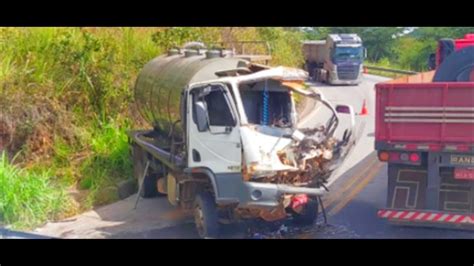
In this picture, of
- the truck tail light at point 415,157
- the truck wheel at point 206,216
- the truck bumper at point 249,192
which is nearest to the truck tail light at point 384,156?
the truck tail light at point 415,157

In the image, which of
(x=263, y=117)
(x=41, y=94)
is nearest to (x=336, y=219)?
(x=263, y=117)

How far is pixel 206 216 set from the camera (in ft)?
30.8

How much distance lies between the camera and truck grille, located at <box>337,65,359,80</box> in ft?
93.5

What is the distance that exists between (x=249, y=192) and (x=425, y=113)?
103 inches

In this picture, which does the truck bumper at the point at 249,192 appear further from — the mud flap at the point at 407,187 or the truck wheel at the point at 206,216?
the mud flap at the point at 407,187

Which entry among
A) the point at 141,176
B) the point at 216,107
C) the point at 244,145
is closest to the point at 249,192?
the point at 244,145

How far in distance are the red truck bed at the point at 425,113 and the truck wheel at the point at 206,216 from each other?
2433mm

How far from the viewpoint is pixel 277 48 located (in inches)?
913

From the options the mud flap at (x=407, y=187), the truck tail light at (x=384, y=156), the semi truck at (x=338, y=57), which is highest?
the semi truck at (x=338, y=57)

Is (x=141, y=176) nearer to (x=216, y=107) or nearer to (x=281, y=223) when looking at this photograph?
(x=281, y=223)

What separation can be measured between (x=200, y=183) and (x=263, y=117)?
125 centimetres

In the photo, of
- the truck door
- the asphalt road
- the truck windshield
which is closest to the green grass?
the asphalt road

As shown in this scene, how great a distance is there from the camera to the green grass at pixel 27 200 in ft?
35.8

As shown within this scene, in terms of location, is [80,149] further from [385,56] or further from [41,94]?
[385,56]
